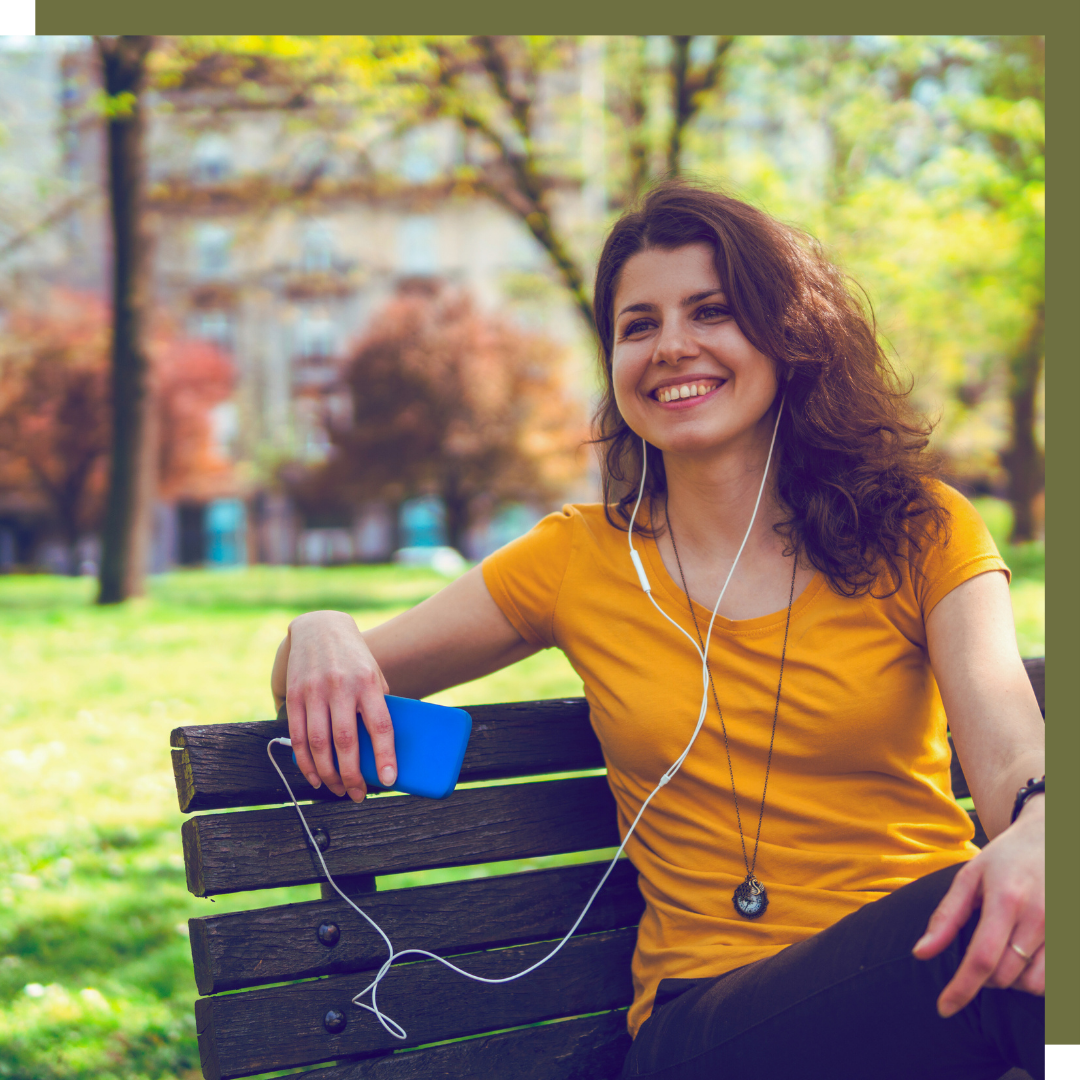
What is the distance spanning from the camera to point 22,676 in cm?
741

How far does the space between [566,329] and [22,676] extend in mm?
32800

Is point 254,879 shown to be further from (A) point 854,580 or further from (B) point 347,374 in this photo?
(B) point 347,374

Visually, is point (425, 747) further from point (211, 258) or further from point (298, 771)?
point (211, 258)

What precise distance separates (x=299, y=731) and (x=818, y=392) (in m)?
1.04

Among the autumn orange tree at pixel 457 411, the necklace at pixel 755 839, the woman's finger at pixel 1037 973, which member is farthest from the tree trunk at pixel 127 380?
A: the autumn orange tree at pixel 457 411

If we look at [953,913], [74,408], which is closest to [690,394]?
[953,913]

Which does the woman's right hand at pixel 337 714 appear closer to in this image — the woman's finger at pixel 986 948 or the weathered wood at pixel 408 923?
the weathered wood at pixel 408 923

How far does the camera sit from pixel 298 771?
72.4 inches

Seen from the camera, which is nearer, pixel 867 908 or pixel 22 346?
pixel 867 908

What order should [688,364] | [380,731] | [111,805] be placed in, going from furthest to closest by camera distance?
[111,805]
[688,364]
[380,731]

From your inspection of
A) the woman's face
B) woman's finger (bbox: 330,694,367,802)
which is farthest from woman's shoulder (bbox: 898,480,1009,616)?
woman's finger (bbox: 330,694,367,802)

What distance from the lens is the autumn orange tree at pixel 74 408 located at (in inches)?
981

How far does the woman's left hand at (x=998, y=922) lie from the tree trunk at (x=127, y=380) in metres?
10.7
